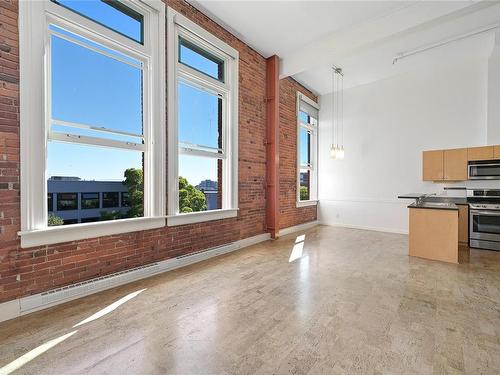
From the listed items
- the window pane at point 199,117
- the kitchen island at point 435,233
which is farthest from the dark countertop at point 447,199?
the window pane at point 199,117

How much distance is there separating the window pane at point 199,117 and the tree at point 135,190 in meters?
0.90

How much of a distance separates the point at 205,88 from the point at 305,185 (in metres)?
4.45

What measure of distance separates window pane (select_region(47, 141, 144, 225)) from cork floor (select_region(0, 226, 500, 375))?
963mm

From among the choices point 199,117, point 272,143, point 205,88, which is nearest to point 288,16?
point 205,88

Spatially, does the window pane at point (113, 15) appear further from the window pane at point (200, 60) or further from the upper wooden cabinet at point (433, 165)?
the upper wooden cabinet at point (433, 165)

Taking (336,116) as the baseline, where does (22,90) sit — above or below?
below

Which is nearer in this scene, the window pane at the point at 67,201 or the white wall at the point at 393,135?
the window pane at the point at 67,201

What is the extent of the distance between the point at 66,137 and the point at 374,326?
11.9 feet

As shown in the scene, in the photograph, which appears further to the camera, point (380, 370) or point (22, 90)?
point (22, 90)

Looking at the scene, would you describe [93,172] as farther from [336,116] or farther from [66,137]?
[336,116]

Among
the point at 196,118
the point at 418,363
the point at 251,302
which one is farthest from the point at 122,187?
the point at 418,363

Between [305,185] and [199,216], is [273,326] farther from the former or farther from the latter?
[305,185]

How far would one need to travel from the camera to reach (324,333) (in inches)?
85.0

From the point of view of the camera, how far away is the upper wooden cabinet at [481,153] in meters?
5.11
